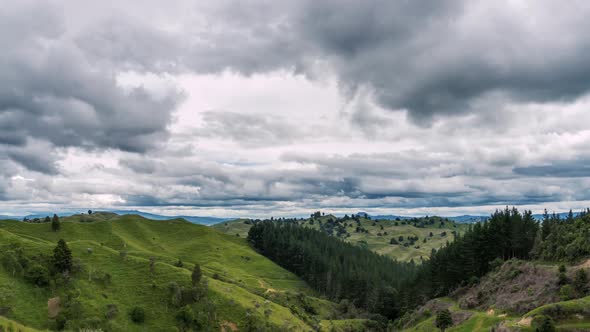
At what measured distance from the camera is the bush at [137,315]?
100m

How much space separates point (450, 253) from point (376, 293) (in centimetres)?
4080

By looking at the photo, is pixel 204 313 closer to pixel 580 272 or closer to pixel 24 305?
pixel 24 305

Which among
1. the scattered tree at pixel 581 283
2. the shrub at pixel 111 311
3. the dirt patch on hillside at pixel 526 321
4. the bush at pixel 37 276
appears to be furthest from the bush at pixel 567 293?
the bush at pixel 37 276

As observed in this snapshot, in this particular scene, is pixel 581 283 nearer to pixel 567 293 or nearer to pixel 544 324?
pixel 567 293

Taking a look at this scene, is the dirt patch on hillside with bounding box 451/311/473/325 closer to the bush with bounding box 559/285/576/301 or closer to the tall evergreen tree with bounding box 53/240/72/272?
the bush with bounding box 559/285/576/301

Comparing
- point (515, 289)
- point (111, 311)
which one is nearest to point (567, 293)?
point (515, 289)

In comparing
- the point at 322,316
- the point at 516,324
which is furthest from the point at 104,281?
the point at 516,324

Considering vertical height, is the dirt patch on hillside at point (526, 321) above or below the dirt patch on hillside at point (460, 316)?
above

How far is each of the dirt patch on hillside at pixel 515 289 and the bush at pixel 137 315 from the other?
91.1 meters

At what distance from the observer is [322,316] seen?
160500 millimetres

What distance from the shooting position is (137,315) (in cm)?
10062

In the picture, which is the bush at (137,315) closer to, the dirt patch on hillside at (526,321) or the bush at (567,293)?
the dirt patch on hillside at (526,321)

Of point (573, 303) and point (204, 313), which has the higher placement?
point (573, 303)

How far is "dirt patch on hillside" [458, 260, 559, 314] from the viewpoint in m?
84.1
